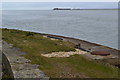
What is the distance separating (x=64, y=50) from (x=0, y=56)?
4800 millimetres

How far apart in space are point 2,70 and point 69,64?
328cm

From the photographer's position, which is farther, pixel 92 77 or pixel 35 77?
pixel 92 77

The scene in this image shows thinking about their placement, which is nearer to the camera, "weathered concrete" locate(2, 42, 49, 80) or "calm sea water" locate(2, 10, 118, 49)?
"weathered concrete" locate(2, 42, 49, 80)

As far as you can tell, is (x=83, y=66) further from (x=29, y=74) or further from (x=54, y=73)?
(x=29, y=74)

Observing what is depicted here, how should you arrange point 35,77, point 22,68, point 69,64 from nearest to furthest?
point 35,77
point 22,68
point 69,64

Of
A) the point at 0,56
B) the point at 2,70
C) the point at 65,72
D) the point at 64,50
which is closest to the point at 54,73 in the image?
the point at 65,72

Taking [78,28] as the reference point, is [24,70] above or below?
below

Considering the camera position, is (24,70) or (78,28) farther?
(78,28)

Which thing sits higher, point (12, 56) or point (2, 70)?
point (12, 56)

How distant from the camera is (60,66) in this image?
30.9 feet

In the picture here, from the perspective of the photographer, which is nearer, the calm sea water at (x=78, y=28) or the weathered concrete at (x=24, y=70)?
the weathered concrete at (x=24, y=70)

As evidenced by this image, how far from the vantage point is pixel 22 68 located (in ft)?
24.3

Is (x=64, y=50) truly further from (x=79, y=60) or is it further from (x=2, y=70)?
(x=2, y=70)

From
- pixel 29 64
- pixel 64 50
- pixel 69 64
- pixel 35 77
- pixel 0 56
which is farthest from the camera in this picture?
pixel 64 50
